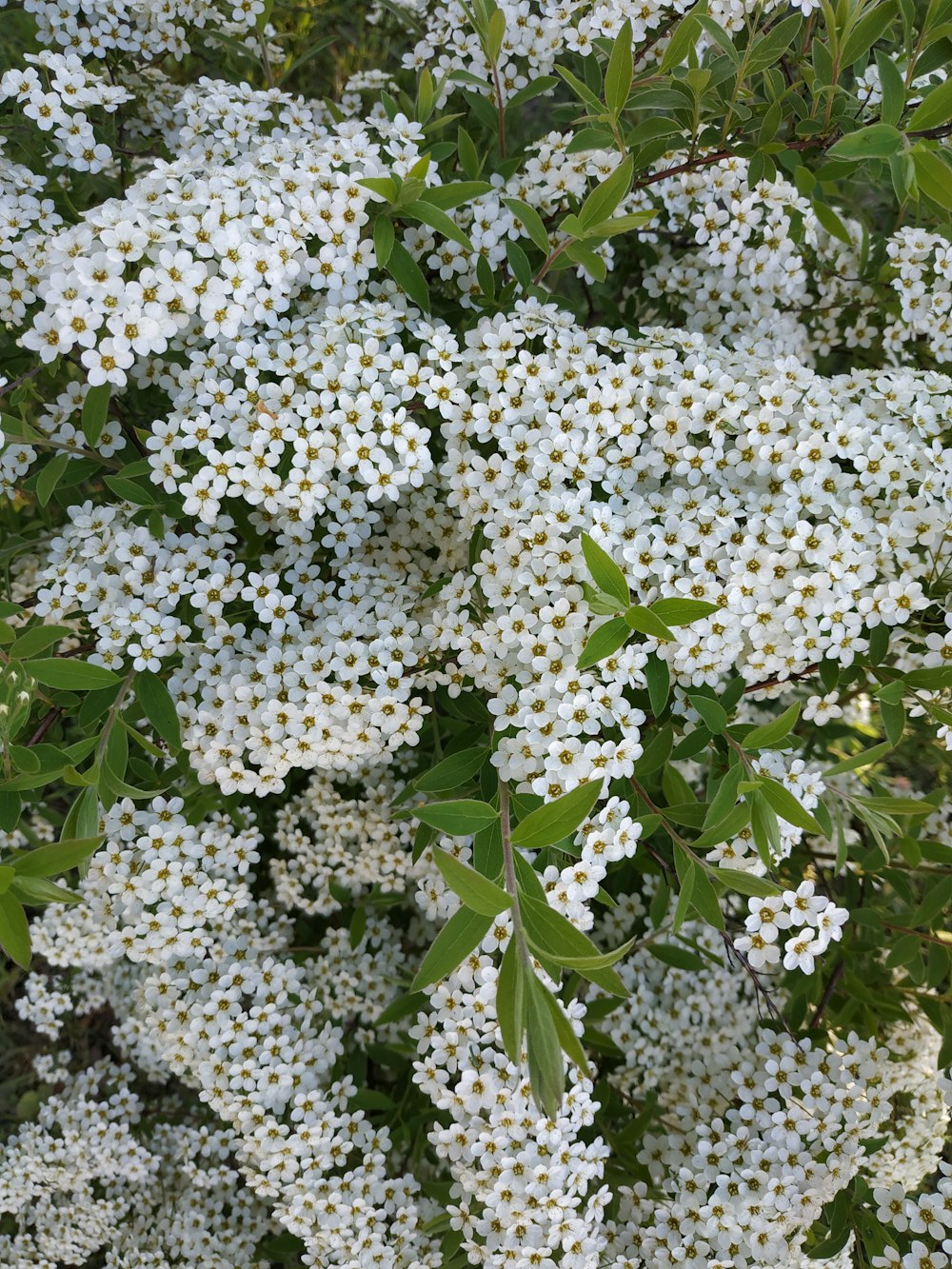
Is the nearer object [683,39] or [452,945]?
[452,945]

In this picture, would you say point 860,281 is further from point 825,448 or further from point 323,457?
point 323,457

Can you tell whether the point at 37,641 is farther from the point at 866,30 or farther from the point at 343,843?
the point at 866,30

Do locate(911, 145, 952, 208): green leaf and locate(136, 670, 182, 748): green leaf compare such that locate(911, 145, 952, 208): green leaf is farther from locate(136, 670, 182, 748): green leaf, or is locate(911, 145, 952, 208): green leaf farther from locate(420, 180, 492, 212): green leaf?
locate(136, 670, 182, 748): green leaf

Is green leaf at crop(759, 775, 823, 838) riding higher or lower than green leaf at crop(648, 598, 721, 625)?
lower

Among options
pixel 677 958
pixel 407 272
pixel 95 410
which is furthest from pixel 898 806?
pixel 95 410

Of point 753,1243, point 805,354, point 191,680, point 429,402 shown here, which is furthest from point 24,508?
point 753,1243

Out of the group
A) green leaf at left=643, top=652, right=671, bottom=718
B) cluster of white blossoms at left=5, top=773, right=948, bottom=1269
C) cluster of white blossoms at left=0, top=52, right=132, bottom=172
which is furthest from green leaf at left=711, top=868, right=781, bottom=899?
cluster of white blossoms at left=0, top=52, right=132, bottom=172
